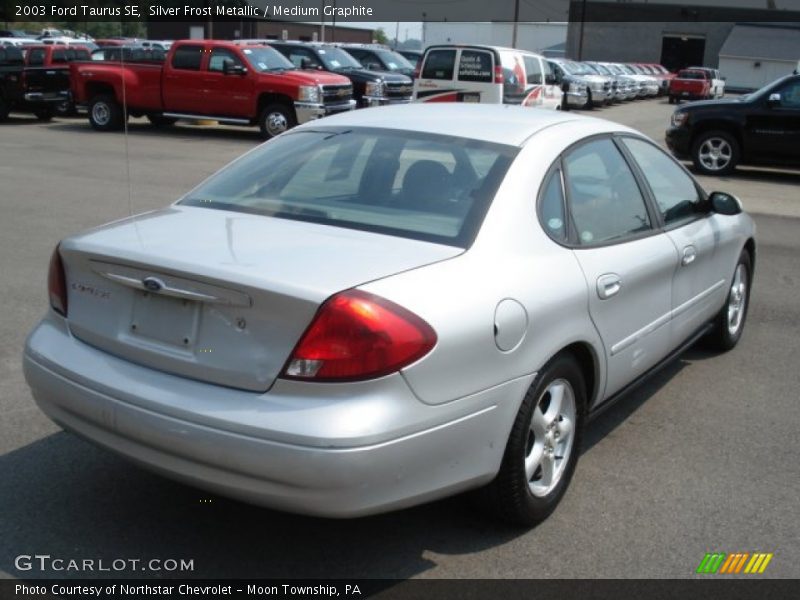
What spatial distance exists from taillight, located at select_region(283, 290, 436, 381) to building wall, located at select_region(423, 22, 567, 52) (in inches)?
3053

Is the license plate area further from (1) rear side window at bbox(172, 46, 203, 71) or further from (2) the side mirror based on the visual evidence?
(1) rear side window at bbox(172, 46, 203, 71)

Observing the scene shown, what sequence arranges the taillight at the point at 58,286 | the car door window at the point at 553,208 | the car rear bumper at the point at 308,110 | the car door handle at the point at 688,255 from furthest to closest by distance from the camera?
the car rear bumper at the point at 308,110, the car door handle at the point at 688,255, the car door window at the point at 553,208, the taillight at the point at 58,286

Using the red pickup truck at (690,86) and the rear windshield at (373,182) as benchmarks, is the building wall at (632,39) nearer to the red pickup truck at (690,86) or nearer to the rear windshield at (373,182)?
the red pickup truck at (690,86)

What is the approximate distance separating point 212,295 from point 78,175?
11698 mm

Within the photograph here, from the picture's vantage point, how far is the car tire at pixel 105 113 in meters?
21.3

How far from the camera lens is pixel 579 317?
3.84m

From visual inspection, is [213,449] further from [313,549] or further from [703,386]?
[703,386]

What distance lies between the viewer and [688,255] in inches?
198

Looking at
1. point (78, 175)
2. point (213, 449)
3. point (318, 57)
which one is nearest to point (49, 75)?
point (318, 57)

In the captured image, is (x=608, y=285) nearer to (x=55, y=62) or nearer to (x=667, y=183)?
(x=667, y=183)

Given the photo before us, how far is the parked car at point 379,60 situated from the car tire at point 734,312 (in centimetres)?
2057

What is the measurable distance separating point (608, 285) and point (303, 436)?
174 cm

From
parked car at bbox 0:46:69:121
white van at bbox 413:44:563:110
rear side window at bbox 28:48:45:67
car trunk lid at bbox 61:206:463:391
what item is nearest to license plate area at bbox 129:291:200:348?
car trunk lid at bbox 61:206:463:391

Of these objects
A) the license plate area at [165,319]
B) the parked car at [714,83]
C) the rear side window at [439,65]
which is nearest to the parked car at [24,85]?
the rear side window at [439,65]
